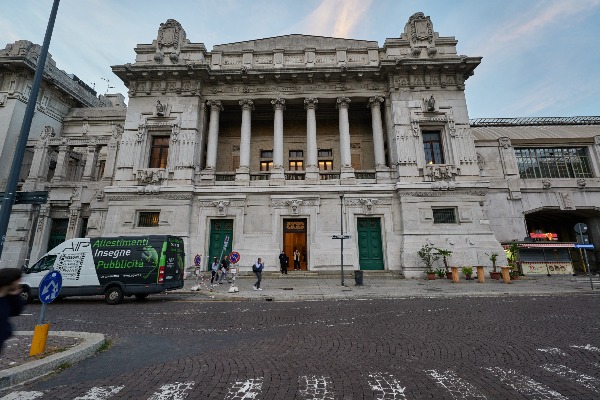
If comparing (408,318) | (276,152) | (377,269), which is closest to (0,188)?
(276,152)

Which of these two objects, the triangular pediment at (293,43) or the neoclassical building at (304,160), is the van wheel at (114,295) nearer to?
the neoclassical building at (304,160)

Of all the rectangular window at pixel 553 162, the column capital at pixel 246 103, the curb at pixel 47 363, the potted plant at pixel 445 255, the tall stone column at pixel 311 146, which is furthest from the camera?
the rectangular window at pixel 553 162

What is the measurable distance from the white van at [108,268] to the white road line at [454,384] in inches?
417

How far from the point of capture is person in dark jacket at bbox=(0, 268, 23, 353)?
311cm

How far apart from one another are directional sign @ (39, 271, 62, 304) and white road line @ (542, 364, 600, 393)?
8507 millimetres

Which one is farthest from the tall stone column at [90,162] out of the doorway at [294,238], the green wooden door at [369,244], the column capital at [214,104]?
the green wooden door at [369,244]

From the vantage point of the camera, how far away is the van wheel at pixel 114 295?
11148mm

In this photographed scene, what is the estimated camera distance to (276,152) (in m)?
21.6

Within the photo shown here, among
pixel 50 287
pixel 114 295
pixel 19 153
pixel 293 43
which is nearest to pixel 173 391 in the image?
pixel 50 287

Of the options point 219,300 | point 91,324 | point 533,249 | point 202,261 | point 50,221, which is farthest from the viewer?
point 50,221

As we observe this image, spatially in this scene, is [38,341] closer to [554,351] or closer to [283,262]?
[554,351]

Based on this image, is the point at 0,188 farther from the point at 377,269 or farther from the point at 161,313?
the point at 377,269

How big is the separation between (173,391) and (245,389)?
939 mm

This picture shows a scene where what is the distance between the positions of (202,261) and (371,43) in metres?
22.0
